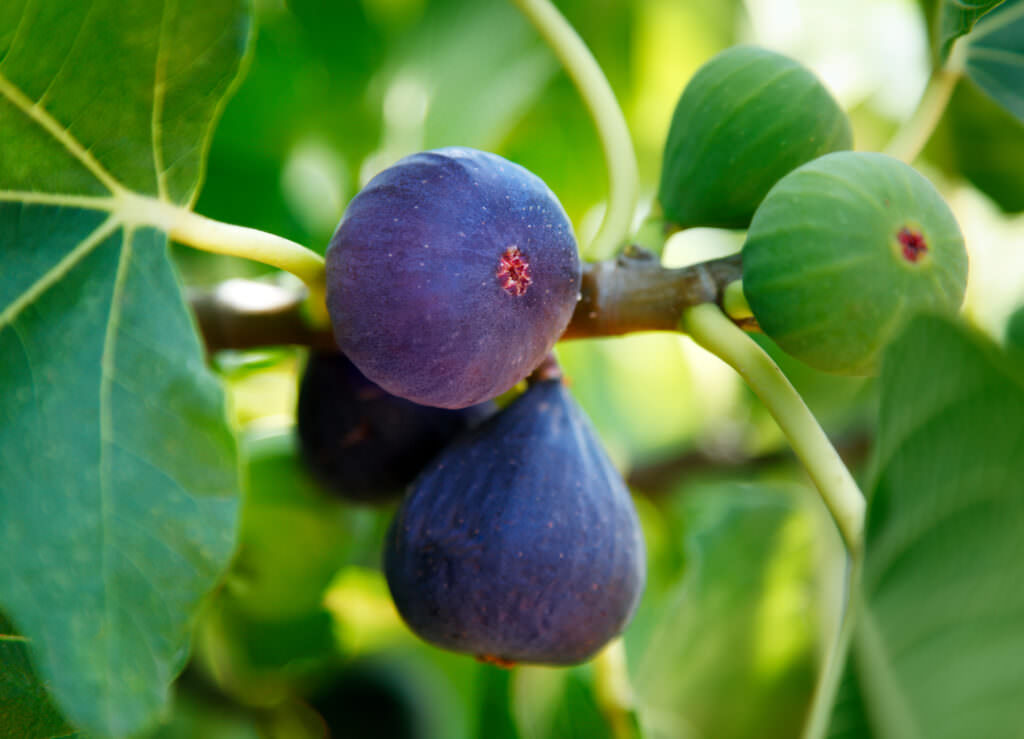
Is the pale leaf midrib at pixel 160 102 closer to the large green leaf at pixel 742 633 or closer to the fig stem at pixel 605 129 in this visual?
the fig stem at pixel 605 129

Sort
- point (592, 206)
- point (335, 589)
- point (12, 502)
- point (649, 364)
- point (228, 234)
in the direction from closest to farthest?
1. point (12, 502)
2. point (228, 234)
3. point (335, 589)
4. point (592, 206)
5. point (649, 364)

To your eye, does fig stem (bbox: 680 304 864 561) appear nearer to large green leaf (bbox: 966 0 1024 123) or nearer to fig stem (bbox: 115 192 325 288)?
fig stem (bbox: 115 192 325 288)

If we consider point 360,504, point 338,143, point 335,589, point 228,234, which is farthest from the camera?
point 338,143

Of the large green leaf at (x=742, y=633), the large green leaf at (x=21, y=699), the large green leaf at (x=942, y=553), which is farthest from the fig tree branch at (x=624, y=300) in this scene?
the large green leaf at (x=742, y=633)

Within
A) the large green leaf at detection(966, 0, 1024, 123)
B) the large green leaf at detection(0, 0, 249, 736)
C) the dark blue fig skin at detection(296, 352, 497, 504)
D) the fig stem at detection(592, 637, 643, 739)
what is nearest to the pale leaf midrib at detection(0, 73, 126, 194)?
the large green leaf at detection(0, 0, 249, 736)

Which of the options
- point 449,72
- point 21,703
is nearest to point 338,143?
point 449,72

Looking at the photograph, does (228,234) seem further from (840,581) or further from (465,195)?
(840,581)
